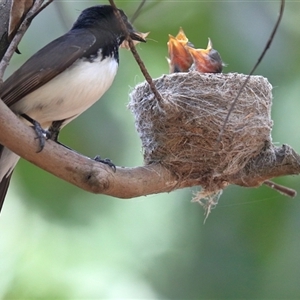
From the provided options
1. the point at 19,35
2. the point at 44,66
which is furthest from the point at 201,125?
the point at 19,35

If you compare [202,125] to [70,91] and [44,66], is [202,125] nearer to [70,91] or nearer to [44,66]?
[70,91]

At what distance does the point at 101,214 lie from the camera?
4.95m

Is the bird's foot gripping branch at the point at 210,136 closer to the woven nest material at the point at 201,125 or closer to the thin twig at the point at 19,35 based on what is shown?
the woven nest material at the point at 201,125

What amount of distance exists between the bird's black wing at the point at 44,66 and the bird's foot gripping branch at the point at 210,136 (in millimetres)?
449

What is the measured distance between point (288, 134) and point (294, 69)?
0.47 meters

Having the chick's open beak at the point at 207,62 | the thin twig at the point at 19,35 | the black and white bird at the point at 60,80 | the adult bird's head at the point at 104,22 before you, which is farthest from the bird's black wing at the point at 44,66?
the chick's open beak at the point at 207,62

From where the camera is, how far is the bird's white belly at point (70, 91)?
110 inches

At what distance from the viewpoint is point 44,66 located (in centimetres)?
279

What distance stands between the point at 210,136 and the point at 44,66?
88cm

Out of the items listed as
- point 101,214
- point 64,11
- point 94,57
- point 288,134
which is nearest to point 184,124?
point 94,57

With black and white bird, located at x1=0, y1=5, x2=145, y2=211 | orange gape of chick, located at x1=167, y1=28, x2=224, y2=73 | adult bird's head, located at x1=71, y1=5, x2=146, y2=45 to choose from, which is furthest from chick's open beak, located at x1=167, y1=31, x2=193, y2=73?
black and white bird, located at x1=0, y1=5, x2=145, y2=211

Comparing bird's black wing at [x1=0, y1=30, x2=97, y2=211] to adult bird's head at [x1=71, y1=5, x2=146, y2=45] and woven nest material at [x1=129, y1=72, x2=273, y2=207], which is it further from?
woven nest material at [x1=129, y1=72, x2=273, y2=207]

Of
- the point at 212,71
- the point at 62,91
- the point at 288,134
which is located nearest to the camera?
the point at 62,91

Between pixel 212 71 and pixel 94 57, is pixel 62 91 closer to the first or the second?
pixel 94 57
